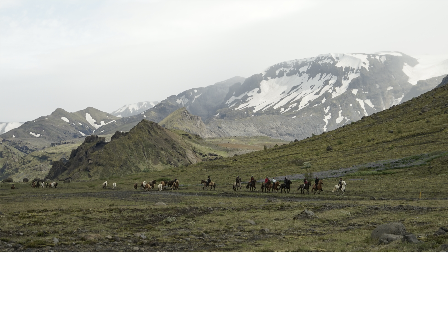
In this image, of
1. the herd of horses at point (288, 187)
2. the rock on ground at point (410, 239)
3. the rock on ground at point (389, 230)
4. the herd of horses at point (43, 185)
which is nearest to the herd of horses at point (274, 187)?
the herd of horses at point (288, 187)

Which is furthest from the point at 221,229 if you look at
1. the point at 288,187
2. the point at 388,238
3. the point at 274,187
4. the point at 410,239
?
the point at 274,187

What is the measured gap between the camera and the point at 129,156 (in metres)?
117

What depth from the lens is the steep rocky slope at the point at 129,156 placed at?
111 metres

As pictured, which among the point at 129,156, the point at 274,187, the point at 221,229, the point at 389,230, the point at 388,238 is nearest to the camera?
the point at 388,238

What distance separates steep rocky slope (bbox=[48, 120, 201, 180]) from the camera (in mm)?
110550

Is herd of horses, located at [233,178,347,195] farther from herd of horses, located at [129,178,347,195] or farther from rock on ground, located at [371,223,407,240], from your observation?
rock on ground, located at [371,223,407,240]

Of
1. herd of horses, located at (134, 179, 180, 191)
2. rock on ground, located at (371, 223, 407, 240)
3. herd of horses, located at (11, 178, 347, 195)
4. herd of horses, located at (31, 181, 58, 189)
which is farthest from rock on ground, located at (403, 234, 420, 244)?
herd of horses, located at (31, 181, 58, 189)

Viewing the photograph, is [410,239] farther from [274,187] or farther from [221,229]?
[274,187]

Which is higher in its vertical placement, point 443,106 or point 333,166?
point 443,106

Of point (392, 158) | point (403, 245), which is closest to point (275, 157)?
point (392, 158)
